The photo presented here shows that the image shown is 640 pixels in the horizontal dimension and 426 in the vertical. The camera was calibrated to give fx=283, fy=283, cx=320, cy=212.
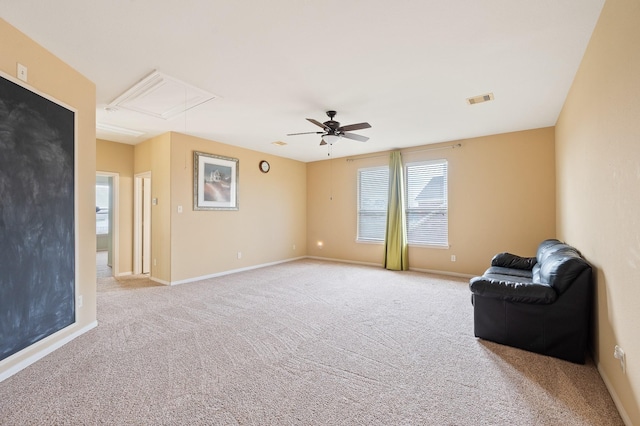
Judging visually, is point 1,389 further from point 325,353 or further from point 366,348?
point 366,348

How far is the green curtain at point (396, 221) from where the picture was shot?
19.9 ft

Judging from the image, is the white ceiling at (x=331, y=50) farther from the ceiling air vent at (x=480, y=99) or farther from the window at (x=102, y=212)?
the window at (x=102, y=212)

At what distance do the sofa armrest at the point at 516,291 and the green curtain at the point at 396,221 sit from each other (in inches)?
129

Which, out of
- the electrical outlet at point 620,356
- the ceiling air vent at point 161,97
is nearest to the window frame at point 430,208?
the electrical outlet at point 620,356

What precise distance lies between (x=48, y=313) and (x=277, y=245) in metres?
4.69

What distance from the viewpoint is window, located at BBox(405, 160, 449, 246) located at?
227 inches

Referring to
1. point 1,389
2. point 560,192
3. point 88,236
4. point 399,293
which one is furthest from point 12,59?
point 560,192

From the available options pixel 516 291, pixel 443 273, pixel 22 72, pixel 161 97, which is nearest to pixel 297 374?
pixel 516 291

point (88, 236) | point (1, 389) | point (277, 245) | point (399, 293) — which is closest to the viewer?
point (1, 389)

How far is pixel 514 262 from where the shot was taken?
3.92m

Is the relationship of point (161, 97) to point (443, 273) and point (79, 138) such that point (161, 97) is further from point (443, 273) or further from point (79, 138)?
point (443, 273)

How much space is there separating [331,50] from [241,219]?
4.35 meters

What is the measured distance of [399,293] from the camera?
441cm

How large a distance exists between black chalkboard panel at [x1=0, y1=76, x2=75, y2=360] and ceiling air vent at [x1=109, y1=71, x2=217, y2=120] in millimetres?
771
